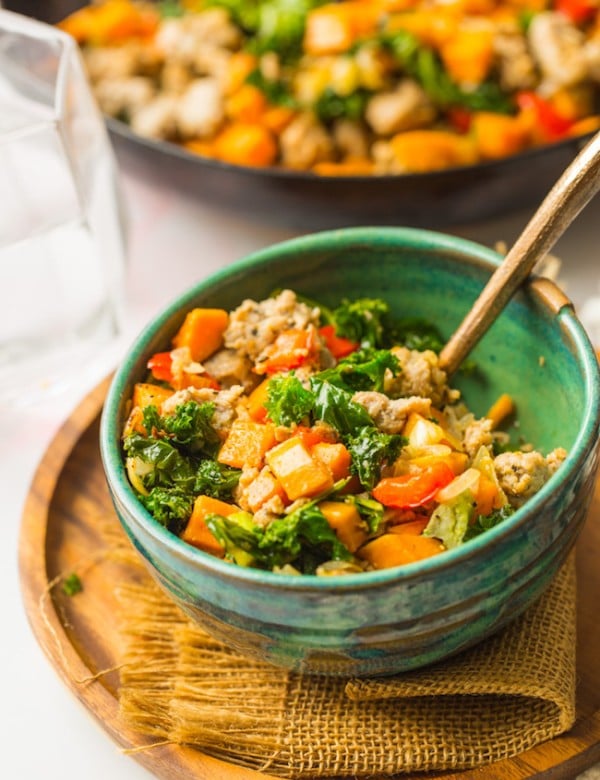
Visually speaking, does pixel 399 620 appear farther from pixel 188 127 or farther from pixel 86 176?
pixel 188 127

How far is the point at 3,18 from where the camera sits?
3229 millimetres

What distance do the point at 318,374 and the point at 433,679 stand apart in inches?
26.4

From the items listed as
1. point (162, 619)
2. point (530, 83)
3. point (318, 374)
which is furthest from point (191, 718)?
point (530, 83)

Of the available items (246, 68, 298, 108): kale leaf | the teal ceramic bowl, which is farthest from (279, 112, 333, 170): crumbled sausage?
the teal ceramic bowl

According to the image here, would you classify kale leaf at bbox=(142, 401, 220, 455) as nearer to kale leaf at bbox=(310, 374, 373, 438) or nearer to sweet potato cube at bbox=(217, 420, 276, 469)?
sweet potato cube at bbox=(217, 420, 276, 469)

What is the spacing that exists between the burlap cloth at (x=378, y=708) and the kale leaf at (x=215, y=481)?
1.23ft

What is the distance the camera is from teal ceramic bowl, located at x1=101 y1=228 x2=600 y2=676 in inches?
67.9

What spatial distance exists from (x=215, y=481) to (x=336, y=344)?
0.52m

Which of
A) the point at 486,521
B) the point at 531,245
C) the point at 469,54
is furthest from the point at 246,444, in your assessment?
the point at 469,54

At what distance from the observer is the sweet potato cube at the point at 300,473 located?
1.93 meters

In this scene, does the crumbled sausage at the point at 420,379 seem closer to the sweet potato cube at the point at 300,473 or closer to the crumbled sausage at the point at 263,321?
the crumbled sausage at the point at 263,321

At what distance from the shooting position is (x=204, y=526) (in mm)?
1943

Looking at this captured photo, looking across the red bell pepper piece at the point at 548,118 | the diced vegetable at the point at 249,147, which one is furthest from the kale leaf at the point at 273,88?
the red bell pepper piece at the point at 548,118

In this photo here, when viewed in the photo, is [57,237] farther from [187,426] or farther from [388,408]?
[388,408]
